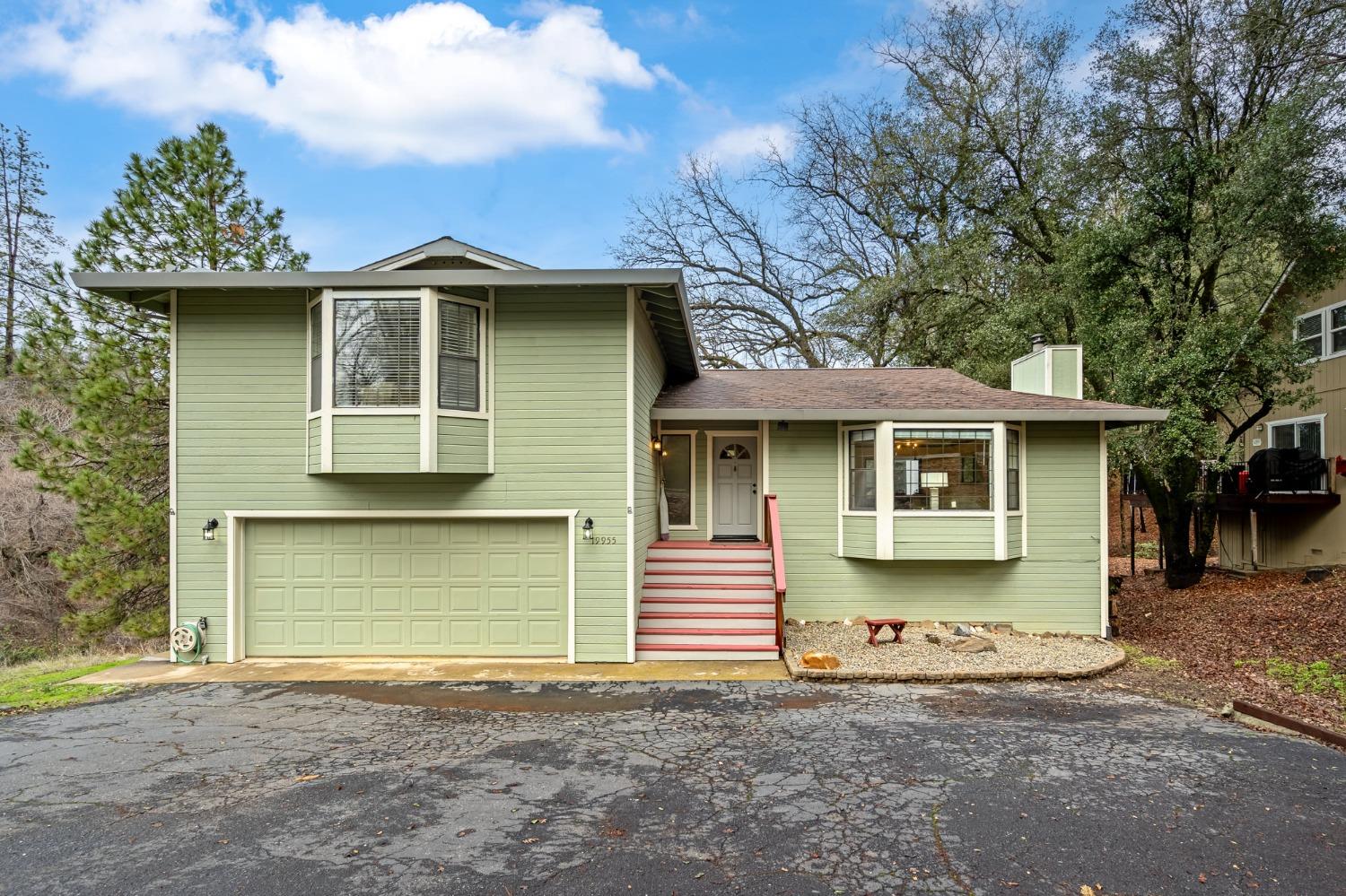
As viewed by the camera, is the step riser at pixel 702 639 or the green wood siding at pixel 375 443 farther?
the step riser at pixel 702 639

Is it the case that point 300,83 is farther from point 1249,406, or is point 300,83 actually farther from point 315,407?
point 1249,406

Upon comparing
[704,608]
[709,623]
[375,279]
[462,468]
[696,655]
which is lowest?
[696,655]

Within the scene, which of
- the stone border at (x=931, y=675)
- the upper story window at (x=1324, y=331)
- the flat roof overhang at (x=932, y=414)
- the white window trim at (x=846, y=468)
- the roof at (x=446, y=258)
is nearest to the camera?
the stone border at (x=931, y=675)

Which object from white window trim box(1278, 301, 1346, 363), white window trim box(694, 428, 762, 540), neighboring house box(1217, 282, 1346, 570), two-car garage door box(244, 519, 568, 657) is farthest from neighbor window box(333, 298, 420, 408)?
white window trim box(1278, 301, 1346, 363)

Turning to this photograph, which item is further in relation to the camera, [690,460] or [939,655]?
[690,460]

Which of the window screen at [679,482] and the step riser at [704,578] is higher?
the window screen at [679,482]

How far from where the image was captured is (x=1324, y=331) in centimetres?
1270

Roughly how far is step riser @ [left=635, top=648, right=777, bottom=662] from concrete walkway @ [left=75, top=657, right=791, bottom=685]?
0.08 meters

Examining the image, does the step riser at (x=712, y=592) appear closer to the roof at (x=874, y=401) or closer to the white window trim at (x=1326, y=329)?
the roof at (x=874, y=401)

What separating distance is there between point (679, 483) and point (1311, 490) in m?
12.2

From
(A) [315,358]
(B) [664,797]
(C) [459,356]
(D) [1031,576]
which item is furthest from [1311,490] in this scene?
(A) [315,358]

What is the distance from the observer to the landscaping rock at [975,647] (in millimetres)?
7858

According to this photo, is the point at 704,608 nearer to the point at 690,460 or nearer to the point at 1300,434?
the point at 690,460

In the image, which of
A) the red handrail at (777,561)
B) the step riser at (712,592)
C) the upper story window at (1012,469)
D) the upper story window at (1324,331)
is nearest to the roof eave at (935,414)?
the upper story window at (1012,469)
